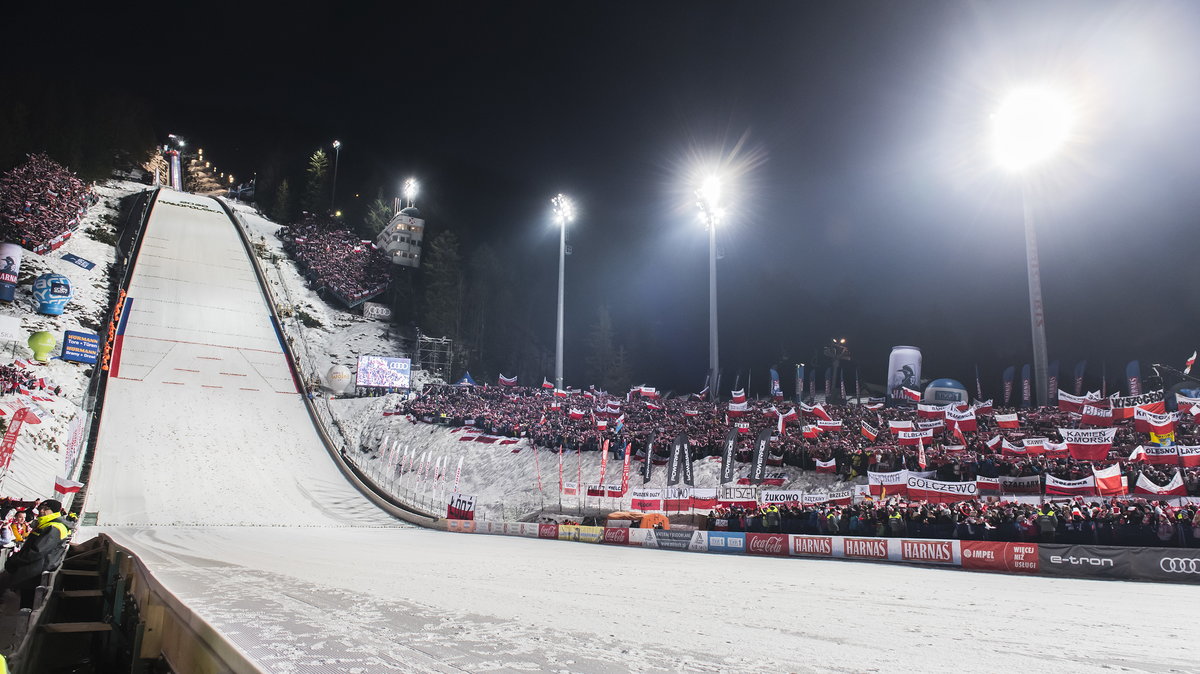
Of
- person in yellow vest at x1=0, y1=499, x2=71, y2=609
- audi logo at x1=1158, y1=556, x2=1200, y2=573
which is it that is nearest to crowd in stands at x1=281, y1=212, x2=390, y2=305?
person in yellow vest at x1=0, y1=499, x2=71, y2=609

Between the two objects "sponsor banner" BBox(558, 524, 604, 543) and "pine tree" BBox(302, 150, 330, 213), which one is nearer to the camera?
"sponsor banner" BBox(558, 524, 604, 543)

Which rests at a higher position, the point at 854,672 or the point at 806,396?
the point at 806,396

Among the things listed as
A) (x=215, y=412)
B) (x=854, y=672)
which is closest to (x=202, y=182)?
(x=215, y=412)

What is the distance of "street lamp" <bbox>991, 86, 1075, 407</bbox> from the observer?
88.8 feet

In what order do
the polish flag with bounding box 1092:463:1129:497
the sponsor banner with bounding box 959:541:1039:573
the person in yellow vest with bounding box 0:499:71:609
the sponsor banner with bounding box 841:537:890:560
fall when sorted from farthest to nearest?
the polish flag with bounding box 1092:463:1129:497 < the sponsor banner with bounding box 841:537:890:560 < the sponsor banner with bounding box 959:541:1039:573 < the person in yellow vest with bounding box 0:499:71:609

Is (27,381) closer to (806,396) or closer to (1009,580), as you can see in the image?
(1009,580)

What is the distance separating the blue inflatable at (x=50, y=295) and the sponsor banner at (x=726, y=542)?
3989cm

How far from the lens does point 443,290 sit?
2603 inches

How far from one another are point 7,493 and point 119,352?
61.5ft

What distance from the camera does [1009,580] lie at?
13195mm

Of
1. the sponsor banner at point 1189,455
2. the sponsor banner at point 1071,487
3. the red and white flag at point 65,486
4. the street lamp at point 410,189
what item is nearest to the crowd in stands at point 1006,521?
the sponsor banner at point 1071,487

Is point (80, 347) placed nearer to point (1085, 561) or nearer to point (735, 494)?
point (735, 494)

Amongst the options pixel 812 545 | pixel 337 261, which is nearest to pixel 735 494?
pixel 812 545

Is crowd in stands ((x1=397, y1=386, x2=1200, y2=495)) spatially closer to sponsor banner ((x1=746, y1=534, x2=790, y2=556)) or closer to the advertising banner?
sponsor banner ((x1=746, y1=534, x2=790, y2=556))
